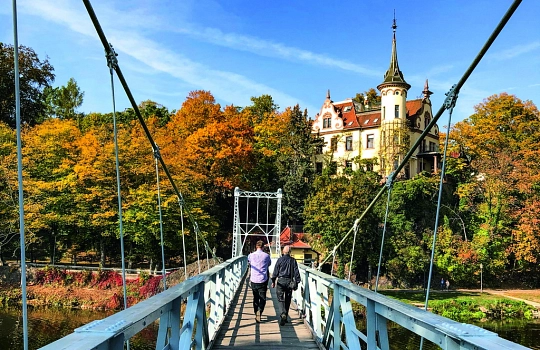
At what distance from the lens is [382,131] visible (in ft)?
110

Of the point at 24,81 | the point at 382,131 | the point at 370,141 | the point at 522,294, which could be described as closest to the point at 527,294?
the point at 522,294

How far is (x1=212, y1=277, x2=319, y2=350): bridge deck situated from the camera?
4.40 m

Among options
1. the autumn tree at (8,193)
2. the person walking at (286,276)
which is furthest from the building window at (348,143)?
the person walking at (286,276)

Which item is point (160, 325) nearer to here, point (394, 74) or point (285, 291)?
point (285, 291)

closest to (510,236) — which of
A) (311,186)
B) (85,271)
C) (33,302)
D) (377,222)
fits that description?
(377,222)

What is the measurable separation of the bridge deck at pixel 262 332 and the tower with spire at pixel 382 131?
85.4 ft

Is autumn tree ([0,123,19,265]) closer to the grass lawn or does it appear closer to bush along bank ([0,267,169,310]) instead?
bush along bank ([0,267,169,310])

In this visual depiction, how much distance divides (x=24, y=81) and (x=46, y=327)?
17.1 meters

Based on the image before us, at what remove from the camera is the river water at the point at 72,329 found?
49.4 feet

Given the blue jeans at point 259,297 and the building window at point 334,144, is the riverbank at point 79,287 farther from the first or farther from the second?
the building window at point 334,144

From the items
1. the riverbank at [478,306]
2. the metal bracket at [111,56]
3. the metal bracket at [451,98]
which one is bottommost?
the riverbank at [478,306]

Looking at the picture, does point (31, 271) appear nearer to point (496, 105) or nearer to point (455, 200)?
point (455, 200)

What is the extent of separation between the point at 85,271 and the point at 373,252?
14489 millimetres

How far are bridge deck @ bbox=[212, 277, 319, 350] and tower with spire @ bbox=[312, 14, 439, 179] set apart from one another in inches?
1024
